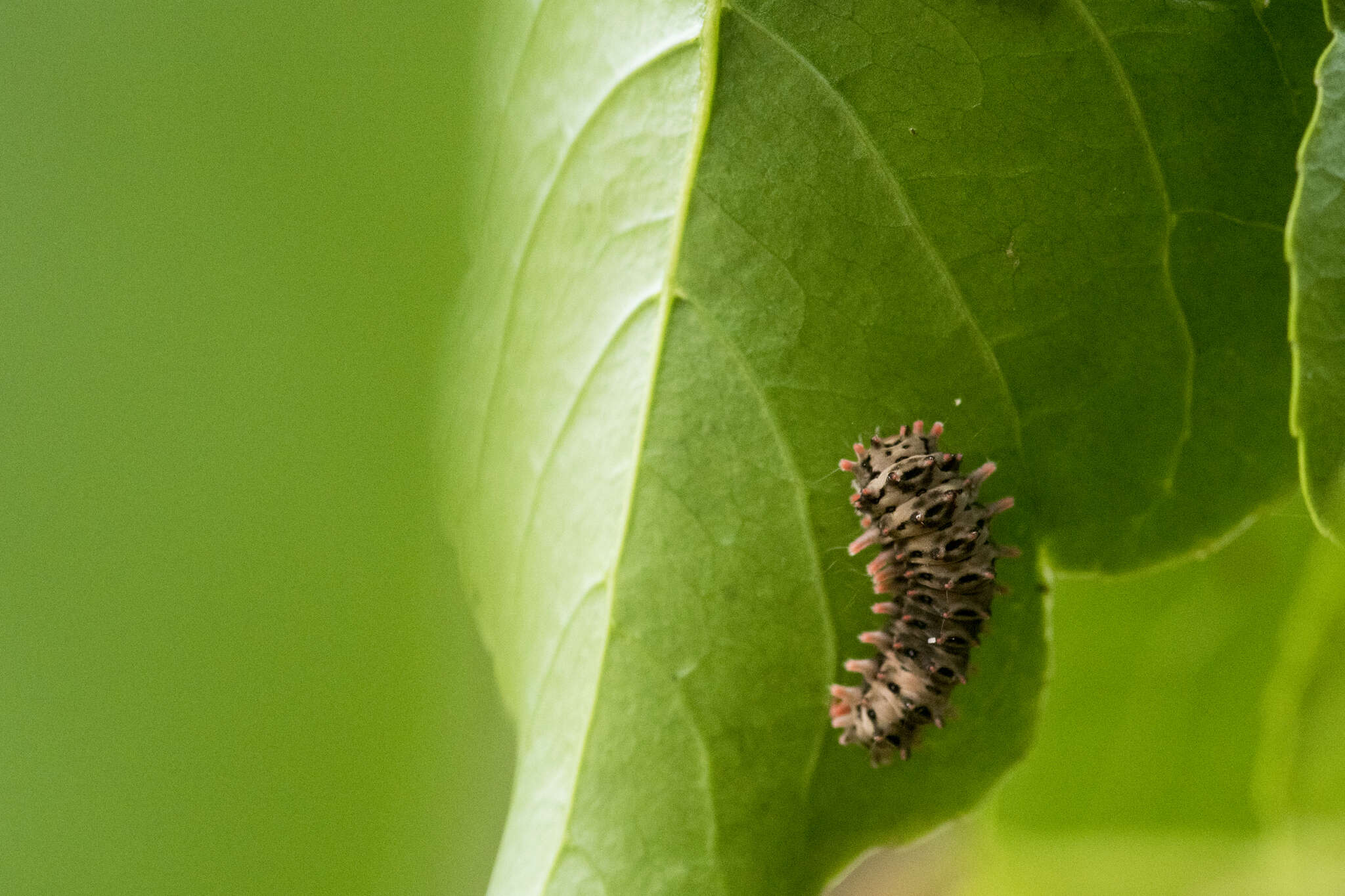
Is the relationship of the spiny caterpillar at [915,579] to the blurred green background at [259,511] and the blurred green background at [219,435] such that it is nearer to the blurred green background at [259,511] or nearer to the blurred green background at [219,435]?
the blurred green background at [259,511]

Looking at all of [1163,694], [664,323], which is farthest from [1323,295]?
[1163,694]

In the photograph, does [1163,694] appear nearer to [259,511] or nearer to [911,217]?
[911,217]

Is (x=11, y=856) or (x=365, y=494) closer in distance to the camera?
(x=365, y=494)

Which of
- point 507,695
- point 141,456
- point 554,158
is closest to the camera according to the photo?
point 554,158

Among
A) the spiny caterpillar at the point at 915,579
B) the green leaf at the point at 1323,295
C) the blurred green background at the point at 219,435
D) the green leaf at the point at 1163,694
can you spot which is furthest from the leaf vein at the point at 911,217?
the blurred green background at the point at 219,435

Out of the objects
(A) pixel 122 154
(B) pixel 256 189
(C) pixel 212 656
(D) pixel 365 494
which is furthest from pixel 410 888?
(A) pixel 122 154

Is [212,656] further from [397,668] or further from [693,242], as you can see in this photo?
[693,242]
